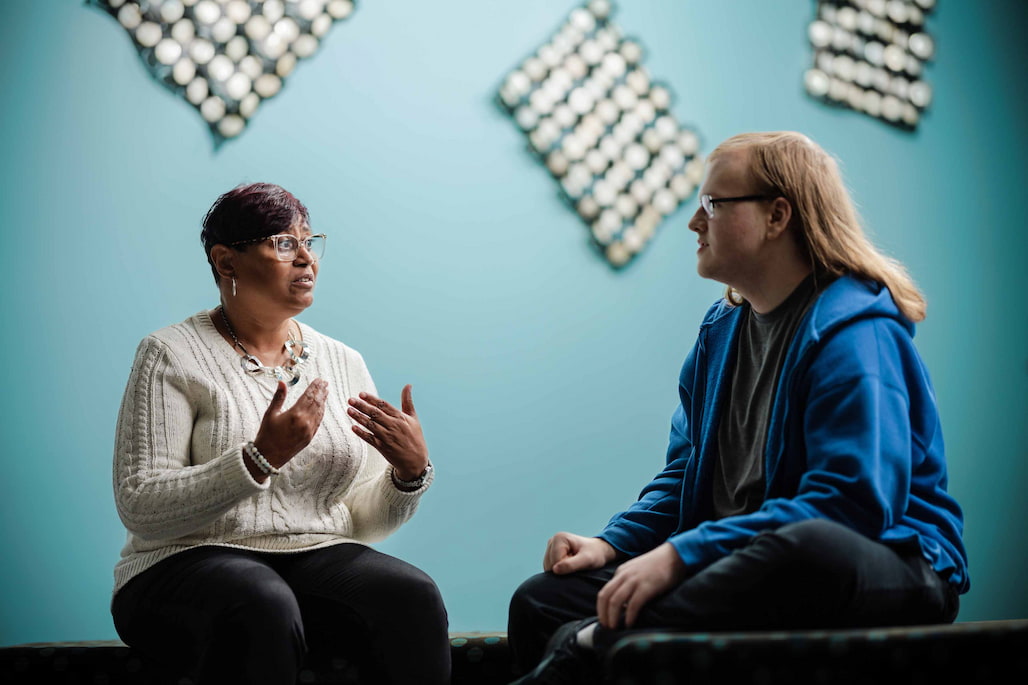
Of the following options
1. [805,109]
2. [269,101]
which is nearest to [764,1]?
[805,109]

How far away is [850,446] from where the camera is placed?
131 cm

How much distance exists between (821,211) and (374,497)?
3.32ft

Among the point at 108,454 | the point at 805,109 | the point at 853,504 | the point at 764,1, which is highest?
the point at 764,1

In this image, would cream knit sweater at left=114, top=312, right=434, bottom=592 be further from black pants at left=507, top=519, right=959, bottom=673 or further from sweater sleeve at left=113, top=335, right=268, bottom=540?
black pants at left=507, top=519, right=959, bottom=673

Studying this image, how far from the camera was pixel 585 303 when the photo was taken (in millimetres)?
3033

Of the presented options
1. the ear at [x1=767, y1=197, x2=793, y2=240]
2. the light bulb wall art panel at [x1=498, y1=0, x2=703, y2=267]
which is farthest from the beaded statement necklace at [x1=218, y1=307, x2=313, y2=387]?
the light bulb wall art panel at [x1=498, y1=0, x2=703, y2=267]

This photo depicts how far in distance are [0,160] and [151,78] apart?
465 millimetres

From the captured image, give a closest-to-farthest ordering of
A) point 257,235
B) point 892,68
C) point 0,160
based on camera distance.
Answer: point 257,235 < point 0,160 < point 892,68

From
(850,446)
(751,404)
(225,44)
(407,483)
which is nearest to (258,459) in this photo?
(407,483)

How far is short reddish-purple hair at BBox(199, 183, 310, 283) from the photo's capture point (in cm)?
187

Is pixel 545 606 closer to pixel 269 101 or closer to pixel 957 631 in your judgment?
pixel 957 631

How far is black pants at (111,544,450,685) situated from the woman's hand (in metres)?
0.19

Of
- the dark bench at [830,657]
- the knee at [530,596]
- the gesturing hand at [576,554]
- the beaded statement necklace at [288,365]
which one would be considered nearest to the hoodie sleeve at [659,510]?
the gesturing hand at [576,554]

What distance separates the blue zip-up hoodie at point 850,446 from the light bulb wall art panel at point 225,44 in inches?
70.0
